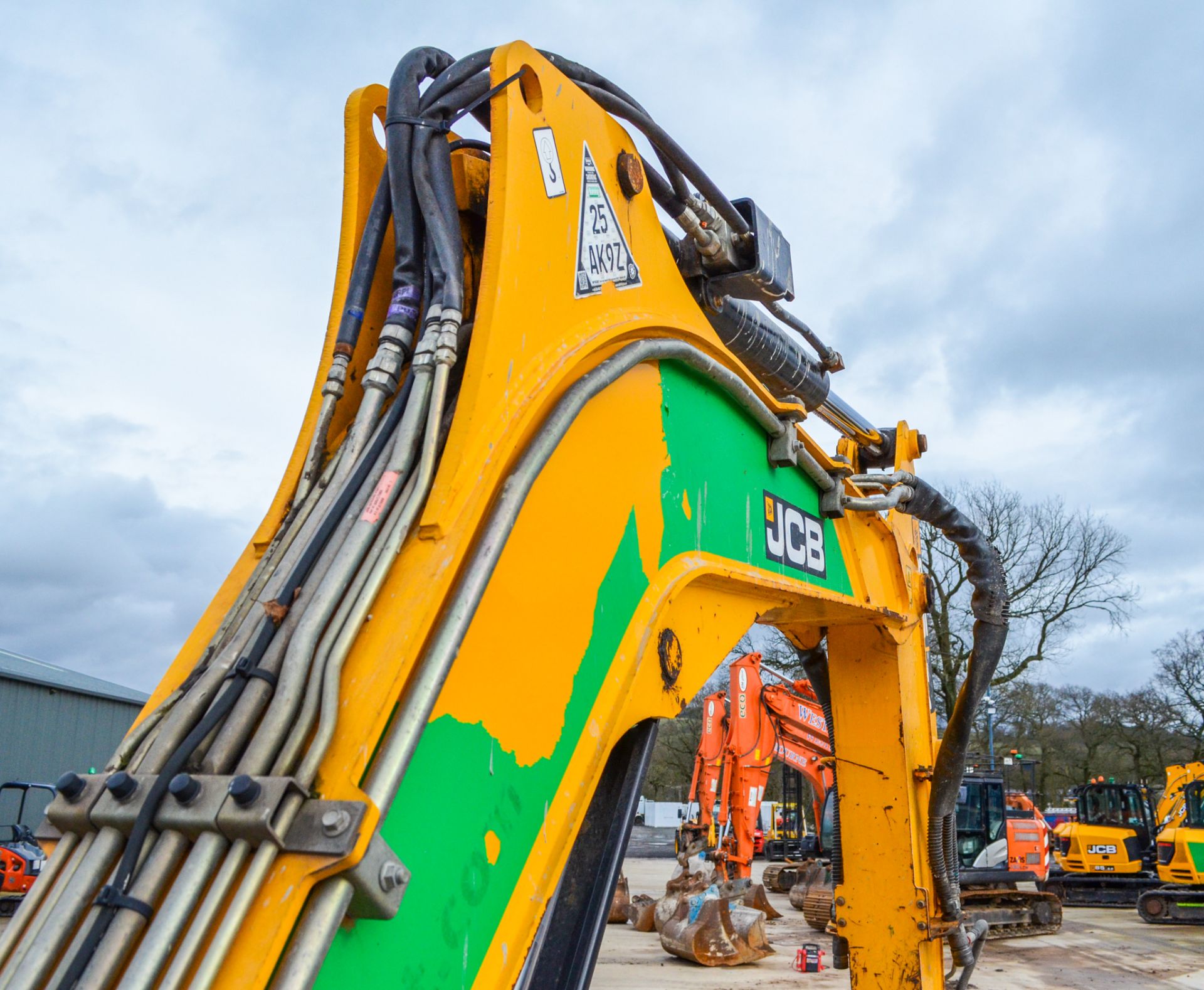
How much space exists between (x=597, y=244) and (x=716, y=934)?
Result: 8456mm

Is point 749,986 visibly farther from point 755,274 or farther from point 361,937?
point 361,937

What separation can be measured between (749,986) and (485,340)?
26.0 ft

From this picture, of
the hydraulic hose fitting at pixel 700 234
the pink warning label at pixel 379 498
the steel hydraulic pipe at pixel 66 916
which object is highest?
the hydraulic hose fitting at pixel 700 234

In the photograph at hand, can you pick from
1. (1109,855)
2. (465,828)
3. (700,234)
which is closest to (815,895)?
(1109,855)

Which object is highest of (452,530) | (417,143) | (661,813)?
(661,813)

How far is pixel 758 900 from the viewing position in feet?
39.9

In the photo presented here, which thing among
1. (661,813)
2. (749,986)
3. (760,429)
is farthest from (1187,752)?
(760,429)

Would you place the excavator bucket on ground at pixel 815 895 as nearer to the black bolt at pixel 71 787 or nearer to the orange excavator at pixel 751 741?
the orange excavator at pixel 751 741

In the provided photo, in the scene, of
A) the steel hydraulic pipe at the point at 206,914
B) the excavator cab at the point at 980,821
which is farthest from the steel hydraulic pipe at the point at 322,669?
the excavator cab at the point at 980,821

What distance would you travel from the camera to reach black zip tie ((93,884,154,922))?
113 cm

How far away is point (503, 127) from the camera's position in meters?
1.74

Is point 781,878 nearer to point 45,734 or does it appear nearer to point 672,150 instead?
point 45,734

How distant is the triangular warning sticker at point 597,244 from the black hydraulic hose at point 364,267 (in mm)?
383

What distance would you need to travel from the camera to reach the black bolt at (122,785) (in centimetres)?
122
